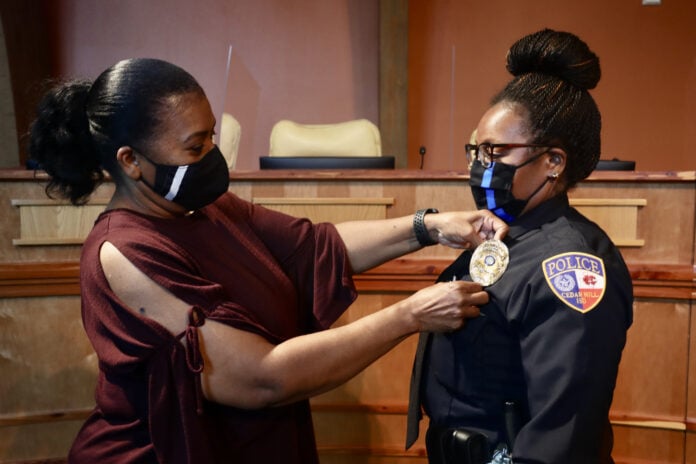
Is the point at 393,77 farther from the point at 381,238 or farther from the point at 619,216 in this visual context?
the point at 381,238

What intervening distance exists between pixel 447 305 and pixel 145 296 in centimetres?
57

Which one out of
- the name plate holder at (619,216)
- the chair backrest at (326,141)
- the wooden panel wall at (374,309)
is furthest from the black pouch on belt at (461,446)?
the chair backrest at (326,141)

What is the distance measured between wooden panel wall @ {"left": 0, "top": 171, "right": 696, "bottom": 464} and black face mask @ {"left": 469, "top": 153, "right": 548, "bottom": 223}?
34.3 inches

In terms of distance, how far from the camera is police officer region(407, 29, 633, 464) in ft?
3.49

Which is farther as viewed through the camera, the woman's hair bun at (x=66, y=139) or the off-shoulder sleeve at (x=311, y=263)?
the off-shoulder sleeve at (x=311, y=263)

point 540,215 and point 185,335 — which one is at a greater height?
point 540,215

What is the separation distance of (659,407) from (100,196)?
2.01 meters

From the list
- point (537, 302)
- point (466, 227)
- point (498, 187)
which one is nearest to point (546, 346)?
point (537, 302)

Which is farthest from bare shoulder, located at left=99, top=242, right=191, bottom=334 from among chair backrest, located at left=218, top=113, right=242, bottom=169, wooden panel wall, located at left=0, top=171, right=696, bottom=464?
chair backrest, located at left=218, top=113, right=242, bottom=169

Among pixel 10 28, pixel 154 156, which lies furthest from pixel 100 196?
pixel 10 28

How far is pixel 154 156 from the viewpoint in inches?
50.1

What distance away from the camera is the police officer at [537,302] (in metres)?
1.06

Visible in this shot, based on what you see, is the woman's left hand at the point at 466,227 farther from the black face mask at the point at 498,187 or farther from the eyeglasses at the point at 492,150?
the eyeglasses at the point at 492,150

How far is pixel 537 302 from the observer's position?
1.11 metres
